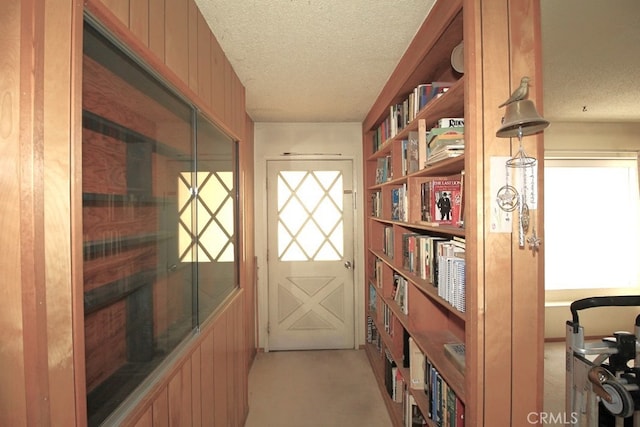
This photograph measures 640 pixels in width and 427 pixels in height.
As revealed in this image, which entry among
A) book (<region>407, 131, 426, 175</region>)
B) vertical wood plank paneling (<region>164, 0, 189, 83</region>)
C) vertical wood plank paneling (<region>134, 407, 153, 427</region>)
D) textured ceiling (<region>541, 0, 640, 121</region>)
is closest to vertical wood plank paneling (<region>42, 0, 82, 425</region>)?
vertical wood plank paneling (<region>134, 407, 153, 427</region>)

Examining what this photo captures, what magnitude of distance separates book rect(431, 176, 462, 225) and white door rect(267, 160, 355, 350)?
172 centimetres

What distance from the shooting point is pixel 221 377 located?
1604 millimetres

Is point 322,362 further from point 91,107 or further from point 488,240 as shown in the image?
point 91,107

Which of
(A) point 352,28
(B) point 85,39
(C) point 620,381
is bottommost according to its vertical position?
(C) point 620,381

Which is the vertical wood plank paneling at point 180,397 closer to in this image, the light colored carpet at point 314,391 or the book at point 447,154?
the light colored carpet at point 314,391

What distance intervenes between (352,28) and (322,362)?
2.85 metres

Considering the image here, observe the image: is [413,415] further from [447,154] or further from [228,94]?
[228,94]

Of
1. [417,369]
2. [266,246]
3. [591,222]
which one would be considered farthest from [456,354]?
[591,222]

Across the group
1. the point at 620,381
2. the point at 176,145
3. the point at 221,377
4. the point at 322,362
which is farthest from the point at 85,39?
the point at 322,362

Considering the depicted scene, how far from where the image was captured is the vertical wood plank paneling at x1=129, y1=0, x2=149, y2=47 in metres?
0.80

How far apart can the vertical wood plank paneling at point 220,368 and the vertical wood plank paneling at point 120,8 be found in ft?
4.31

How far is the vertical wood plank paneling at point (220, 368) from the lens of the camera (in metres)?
1.50

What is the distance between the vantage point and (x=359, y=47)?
5.55 feet

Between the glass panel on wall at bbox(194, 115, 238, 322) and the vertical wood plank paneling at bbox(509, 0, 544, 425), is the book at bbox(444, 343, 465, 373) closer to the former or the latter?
the vertical wood plank paneling at bbox(509, 0, 544, 425)
